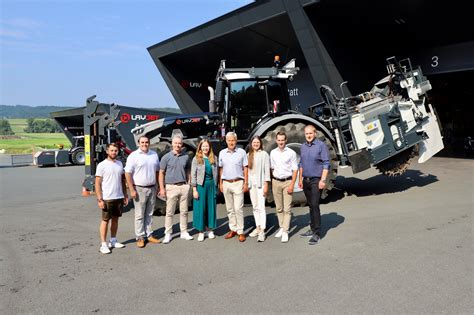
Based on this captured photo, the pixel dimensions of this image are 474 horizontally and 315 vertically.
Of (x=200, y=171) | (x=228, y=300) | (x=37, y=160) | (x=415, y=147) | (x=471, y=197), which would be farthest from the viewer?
(x=37, y=160)

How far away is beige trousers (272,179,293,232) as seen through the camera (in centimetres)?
575

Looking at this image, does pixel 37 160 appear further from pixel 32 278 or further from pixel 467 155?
pixel 467 155

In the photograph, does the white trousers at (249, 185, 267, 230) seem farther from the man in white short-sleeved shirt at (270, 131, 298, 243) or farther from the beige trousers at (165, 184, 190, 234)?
the beige trousers at (165, 184, 190, 234)

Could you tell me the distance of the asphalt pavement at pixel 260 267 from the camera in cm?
374

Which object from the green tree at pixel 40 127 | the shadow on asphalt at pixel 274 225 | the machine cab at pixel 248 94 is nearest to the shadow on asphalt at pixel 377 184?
the shadow on asphalt at pixel 274 225

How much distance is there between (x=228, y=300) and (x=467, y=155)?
17.6 metres

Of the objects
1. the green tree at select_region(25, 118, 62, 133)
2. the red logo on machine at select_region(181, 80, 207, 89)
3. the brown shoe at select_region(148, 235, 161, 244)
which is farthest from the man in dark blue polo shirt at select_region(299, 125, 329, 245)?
the green tree at select_region(25, 118, 62, 133)

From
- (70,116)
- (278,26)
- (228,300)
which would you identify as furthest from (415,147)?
(70,116)

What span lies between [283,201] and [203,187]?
124 centimetres

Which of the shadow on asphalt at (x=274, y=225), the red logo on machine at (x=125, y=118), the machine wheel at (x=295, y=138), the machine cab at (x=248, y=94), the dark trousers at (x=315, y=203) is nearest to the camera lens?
the dark trousers at (x=315, y=203)

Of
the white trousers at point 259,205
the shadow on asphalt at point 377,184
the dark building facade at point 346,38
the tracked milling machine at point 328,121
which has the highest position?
the dark building facade at point 346,38

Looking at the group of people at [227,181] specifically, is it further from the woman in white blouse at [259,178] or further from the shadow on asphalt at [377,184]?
the shadow on asphalt at [377,184]

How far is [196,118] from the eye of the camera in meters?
8.31

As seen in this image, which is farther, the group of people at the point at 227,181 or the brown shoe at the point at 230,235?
the brown shoe at the point at 230,235
